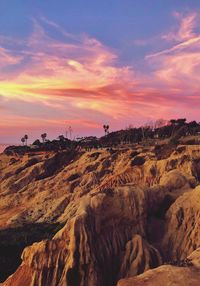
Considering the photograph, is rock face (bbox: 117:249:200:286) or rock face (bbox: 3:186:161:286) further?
rock face (bbox: 3:186:161:286)

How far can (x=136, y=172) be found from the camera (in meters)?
74.9

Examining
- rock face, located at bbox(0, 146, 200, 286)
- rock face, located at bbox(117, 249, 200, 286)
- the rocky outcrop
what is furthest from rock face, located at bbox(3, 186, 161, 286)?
rock face, located at bbox(117, 249, 200, 286)

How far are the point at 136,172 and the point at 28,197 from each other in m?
26.9

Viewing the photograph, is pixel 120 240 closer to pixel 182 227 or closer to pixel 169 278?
pixel 182 227

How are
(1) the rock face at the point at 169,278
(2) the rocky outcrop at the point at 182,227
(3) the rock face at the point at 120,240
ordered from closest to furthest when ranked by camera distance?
(1) the rock face at the point at 169,278 < (3) the rock face at the point at 120,240 < (2) the rocky outcrop at the point at 182,227

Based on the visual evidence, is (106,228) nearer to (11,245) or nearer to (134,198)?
(134,198)

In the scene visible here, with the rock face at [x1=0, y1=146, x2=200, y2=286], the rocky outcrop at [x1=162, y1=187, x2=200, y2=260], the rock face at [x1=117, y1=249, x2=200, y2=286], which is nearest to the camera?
the rock face at [x1=117, y1=249, x2=200, y2=286]

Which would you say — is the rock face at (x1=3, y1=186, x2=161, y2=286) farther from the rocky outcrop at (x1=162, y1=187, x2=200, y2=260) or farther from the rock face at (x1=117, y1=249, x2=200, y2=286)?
the rock face at (x1=117, y1=249, x2=200, y2=286)

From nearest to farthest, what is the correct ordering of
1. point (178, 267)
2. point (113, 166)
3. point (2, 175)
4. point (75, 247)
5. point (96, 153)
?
point (178, 267)
point (75, 247)
point (113, 166)
point (96, 153)
point (2, 175)

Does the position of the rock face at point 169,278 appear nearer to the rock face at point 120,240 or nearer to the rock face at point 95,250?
the rock face at point 120,240

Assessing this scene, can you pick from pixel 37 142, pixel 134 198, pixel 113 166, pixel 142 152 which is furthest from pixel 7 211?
pixel 37 142

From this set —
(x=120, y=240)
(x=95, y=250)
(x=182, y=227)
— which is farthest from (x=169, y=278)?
(x=182, y=227)

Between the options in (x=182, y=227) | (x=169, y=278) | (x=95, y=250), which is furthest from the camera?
(x=182, y=227)

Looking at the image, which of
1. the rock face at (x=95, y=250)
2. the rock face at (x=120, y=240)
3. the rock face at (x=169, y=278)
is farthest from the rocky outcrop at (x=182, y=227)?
the rock face at (x=169, y=278)
